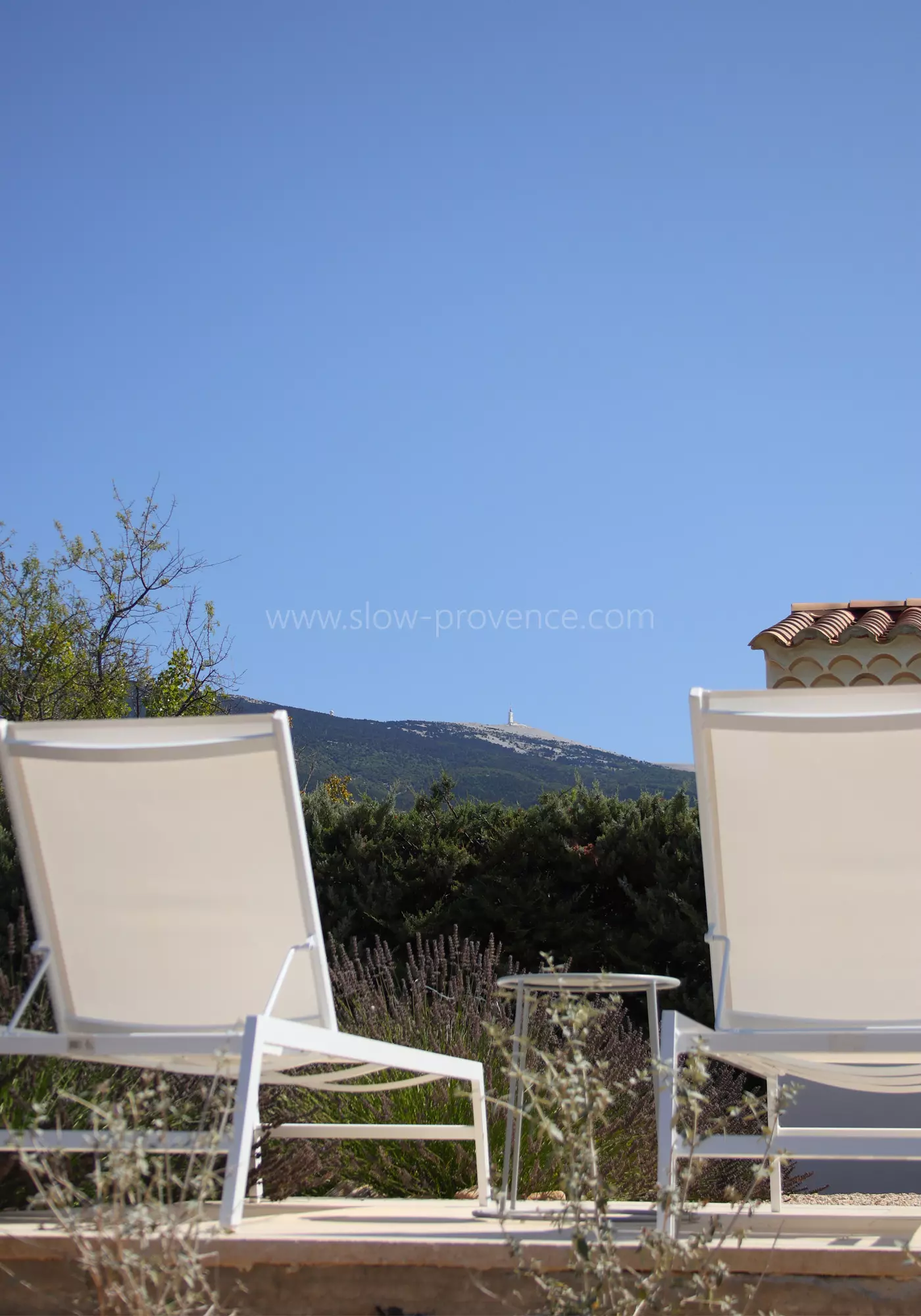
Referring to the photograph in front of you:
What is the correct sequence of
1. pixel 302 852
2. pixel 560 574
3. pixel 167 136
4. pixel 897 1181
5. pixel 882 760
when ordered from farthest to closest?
pixel 560 574 → pixel 167 136 → pixel 897 1181 → pixel 302 852 → pixel 882 760

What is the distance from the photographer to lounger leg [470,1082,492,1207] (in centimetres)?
316

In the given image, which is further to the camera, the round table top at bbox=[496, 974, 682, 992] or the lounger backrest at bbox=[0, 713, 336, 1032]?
the round table top at bbox=[496, 974, 682, 992]

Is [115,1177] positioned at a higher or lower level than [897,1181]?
higher

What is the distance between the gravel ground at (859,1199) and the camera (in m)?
4.84

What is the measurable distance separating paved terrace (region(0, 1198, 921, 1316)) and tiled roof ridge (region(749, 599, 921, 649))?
7.03 m

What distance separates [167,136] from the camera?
1351 centimetres

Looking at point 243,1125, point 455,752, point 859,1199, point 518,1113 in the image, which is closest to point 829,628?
point 859,1199

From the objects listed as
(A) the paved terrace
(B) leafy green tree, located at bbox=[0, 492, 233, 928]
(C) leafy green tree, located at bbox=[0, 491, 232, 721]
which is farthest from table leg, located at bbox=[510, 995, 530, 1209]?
(C) leafy green tree, located at bbox=[0, 491, 232, 721]

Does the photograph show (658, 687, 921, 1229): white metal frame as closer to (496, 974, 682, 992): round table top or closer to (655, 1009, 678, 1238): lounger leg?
(655, 1009, 678, 1238): lounger leg

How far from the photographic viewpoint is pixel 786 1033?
2.54 meters

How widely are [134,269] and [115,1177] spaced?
14.9m

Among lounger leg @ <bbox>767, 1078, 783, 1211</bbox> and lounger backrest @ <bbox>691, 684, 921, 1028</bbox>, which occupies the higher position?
lounger backrest @ <bbox>691, 684, 921, 1028</bbox>

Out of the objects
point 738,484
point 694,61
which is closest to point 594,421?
point 738,484

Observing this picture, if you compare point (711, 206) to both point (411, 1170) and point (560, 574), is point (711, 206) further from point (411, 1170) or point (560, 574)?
point (411, 1170)
